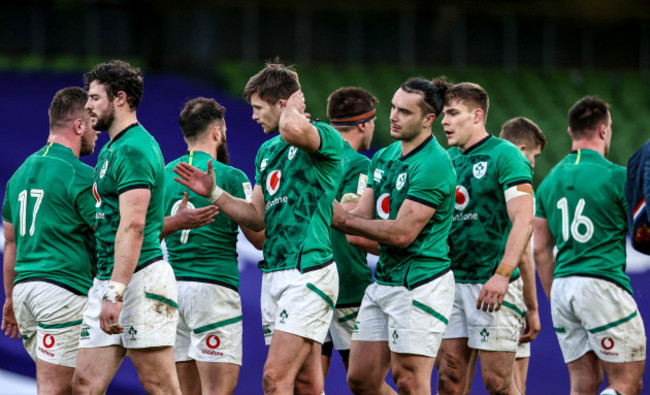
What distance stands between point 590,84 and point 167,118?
379 inches

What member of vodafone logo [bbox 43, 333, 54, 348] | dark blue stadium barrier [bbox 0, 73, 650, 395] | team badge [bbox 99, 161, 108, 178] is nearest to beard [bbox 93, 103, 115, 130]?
team badge [bbox 99, 161, 108, 178]

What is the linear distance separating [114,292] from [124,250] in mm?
227

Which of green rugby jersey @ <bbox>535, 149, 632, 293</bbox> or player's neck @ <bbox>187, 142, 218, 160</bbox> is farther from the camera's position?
player's neck @ <bbox>187, 142, 218, 160</bbox>

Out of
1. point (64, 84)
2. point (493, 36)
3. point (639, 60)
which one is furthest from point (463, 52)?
point (64, 84)

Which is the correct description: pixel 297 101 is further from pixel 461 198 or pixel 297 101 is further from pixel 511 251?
pixel 511 251

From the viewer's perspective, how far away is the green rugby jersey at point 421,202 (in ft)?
18.7

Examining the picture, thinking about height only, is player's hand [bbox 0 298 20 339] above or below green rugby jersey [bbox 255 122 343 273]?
below

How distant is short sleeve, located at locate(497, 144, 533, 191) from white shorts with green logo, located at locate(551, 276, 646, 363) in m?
0.95

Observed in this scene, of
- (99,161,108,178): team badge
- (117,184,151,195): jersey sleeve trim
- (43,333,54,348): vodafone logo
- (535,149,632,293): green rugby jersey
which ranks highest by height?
(99,161,108,178): team badge

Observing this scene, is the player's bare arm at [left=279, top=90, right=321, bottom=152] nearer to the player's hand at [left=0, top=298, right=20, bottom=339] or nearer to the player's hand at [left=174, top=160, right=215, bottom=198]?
the player's hand at [left=174, top=160, right=215, bottom=198]

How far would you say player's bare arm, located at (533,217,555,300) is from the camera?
701cm

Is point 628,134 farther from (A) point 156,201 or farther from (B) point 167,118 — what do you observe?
(A) point 156,201

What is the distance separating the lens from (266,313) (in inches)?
210

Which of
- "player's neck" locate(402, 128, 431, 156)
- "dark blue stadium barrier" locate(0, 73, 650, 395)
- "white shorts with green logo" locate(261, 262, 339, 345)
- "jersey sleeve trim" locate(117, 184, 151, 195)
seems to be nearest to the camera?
"jersey sleeve trim" locate(117, 184, 151, 195)
